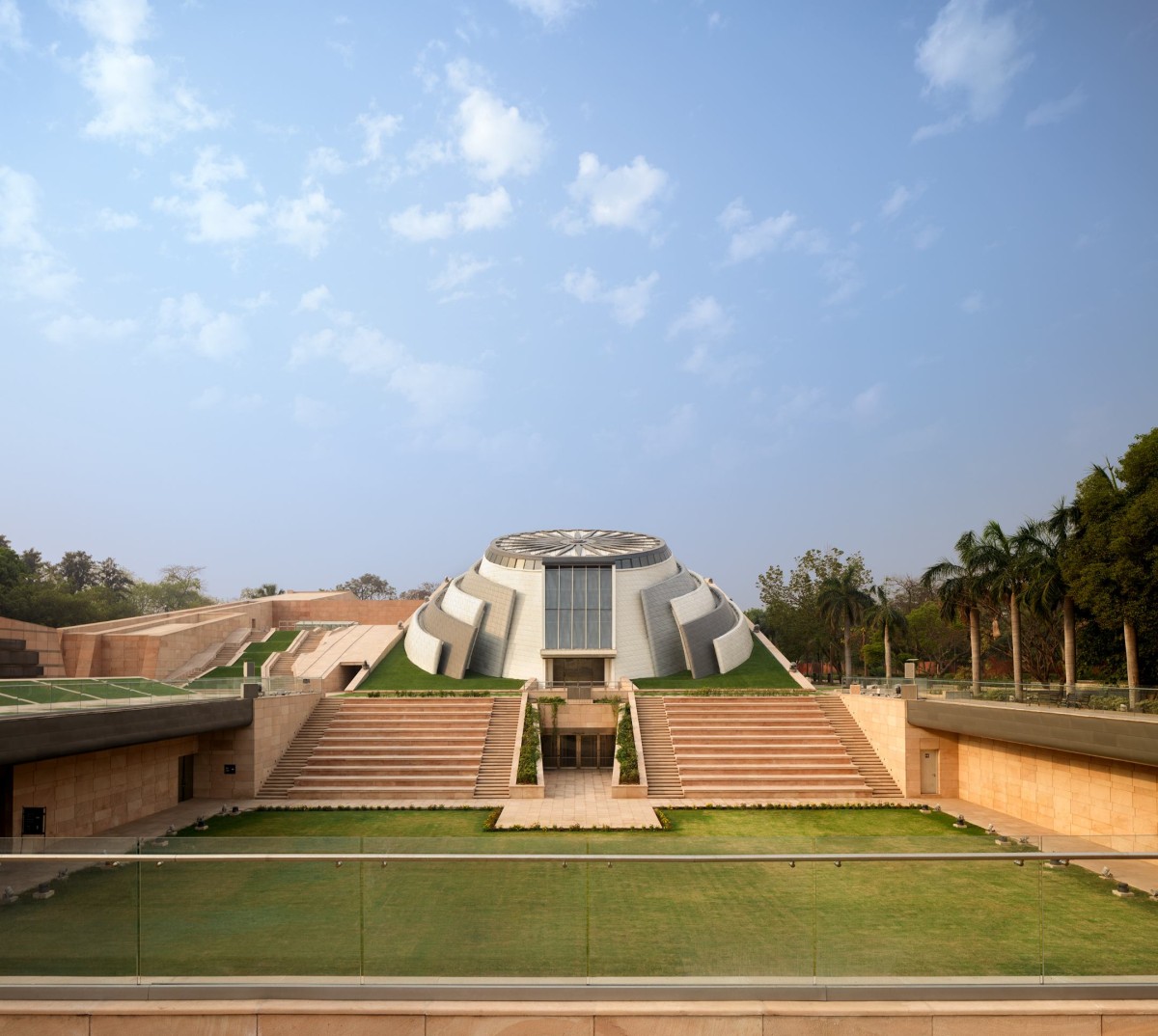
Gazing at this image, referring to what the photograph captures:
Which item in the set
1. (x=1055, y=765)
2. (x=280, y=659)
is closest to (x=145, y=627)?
(x=280, y=659)

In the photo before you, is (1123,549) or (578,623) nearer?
(1123,549)

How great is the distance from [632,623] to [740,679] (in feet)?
20.7

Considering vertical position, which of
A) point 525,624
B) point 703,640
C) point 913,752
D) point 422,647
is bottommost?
point 913,752

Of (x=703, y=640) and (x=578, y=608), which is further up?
(x=578, y=608)

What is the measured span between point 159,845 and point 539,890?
3.28m

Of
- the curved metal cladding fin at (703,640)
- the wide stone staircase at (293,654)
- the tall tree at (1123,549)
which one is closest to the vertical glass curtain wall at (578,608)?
the curved metal cladding fin at (703,640)

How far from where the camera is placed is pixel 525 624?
4553cm

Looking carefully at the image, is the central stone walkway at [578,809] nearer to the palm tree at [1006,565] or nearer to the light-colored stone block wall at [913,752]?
the light-colored stone block wall at [913,752]

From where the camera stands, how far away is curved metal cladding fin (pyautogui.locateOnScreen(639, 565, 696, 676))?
4454 centimetres

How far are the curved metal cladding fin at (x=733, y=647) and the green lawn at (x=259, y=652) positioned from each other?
24858mm

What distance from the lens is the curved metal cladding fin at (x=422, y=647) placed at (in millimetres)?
44188

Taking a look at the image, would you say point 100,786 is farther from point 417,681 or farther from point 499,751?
point 417,681

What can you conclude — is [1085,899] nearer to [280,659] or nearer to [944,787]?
[944,787]

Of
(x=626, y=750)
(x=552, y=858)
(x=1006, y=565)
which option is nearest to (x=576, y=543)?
(x=626, y=750)
